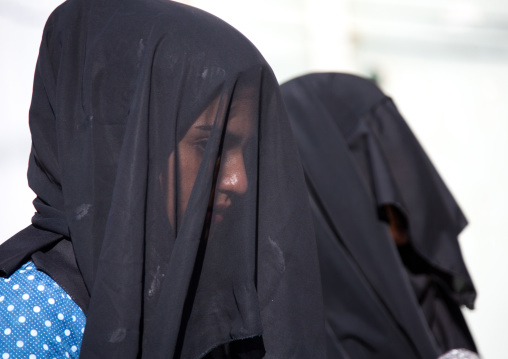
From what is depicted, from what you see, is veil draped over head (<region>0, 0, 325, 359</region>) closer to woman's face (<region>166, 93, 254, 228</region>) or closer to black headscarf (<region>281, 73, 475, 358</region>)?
woman's face (<region>166, 93, 254, 228</region>)

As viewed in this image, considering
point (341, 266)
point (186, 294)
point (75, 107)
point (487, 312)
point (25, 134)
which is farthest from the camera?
point (487, 312)

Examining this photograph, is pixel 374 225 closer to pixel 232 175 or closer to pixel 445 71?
pixel 232 175

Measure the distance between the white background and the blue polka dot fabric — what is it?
2316 millimetres

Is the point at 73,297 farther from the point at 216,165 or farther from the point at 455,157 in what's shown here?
the point at 455,157

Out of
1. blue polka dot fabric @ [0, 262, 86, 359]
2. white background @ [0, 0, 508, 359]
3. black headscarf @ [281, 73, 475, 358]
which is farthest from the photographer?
white background @ [0, 0, 508, 359]

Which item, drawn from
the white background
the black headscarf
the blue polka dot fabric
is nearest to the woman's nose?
the blue polka dot fabric

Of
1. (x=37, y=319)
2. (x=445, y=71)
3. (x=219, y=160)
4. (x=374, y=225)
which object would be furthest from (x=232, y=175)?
(x=445, y=71)

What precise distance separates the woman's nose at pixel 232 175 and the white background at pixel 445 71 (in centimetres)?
219

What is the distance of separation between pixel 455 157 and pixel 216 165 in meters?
2.70

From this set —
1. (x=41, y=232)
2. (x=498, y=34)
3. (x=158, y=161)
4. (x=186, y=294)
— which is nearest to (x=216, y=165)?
(x=158, y=161)

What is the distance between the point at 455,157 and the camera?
3369mm

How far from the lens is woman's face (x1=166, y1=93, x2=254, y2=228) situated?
969mm

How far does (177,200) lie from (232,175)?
0.10m

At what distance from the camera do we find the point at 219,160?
98 centimetres
